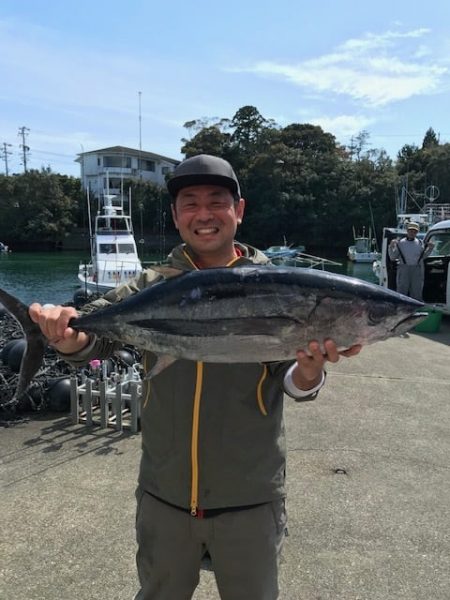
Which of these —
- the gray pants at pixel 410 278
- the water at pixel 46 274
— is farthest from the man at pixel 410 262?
the water at pixel 46 274

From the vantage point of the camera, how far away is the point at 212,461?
2033 millimetres

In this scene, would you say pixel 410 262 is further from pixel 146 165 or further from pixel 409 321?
pixel 146 165

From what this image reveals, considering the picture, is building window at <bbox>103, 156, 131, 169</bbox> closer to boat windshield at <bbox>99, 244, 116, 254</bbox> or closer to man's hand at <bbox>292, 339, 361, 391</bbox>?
boat windshield at <bbox>99, 244, 116, 254</bbox>

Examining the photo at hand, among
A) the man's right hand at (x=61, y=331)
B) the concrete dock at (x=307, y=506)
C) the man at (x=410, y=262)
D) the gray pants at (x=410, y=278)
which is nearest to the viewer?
the man's right hand at (x=61, y=331)

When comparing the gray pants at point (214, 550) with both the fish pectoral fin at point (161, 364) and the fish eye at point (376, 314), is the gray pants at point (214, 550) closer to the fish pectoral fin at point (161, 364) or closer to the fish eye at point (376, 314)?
the fish pectoral fin at point (161, 364)

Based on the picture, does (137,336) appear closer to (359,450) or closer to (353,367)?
(359,450)

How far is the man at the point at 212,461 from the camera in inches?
78.6

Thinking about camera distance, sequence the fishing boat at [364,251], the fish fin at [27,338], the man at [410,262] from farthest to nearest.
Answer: the fishing boat at [364,251] → the man at [410,262] → the fish fin at [27,338]

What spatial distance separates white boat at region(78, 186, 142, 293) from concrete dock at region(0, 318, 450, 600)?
1953 cm

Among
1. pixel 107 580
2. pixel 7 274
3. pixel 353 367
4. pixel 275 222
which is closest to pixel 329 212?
pixel 275 222

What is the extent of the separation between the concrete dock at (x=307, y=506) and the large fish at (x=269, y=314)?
1790 millimetres

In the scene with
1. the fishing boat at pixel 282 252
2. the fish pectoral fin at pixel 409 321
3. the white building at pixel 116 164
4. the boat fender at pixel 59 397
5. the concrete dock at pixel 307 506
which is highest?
the white building at pixel 116 164

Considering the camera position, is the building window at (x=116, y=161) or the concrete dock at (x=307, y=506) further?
the building window at (x=116, y=161)

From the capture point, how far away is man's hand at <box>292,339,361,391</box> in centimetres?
189
